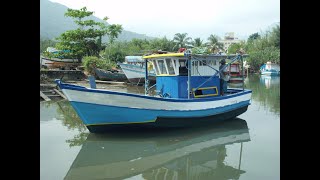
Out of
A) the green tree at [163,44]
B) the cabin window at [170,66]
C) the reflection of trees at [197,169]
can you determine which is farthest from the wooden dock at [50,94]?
the green tree at [163,44]

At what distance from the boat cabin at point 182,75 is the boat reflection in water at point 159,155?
1313mm

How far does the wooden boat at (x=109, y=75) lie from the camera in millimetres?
27141

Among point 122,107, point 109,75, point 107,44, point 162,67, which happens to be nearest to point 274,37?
point 107,44

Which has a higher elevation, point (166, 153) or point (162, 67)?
point (162, 67)

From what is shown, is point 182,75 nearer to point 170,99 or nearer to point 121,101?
point 170,99

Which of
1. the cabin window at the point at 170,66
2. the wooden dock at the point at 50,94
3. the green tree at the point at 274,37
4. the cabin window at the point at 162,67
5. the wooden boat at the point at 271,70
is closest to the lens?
the cabin window at the point at 170,66

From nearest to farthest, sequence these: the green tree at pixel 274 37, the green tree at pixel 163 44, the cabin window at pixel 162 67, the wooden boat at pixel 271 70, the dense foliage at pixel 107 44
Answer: the cabin window at pixel 162 67 < the dense foliage at pixel 107 44 < the wooden boat at pixel 271 70 < the green tree at pixel 163 44 < the green tree at pixel 274 37

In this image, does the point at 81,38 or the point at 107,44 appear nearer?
the point at 81,38

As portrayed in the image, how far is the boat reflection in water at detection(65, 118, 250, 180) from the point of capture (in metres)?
7.03

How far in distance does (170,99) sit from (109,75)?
18.9 meters

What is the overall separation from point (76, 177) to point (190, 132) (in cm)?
457

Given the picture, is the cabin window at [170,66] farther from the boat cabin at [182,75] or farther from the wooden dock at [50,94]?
the wooden dock at [50,94]

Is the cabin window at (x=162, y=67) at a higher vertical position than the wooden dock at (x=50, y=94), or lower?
higher

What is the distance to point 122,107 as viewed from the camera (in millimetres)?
8977
